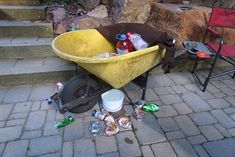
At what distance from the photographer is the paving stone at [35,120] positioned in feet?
7.47

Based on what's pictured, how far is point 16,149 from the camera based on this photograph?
202 cm

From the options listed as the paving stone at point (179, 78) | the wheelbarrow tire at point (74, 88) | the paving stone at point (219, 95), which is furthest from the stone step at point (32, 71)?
the paving stone at point (219, 95)

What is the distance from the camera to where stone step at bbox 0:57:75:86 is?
9.59 feet

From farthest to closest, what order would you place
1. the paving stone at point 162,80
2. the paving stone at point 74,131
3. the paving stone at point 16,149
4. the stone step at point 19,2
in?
1. the stone step at point 19,2
2. the paving stone at point 162,80
3. the paving stone at point 74,131
4. the paving stone at point 16,149

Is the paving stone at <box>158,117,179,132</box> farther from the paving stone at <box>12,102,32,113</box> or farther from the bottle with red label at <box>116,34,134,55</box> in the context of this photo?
the paving stone at <box>12,102,32,113</box>

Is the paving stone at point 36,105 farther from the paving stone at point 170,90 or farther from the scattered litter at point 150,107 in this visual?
the paving stone at point 170,90

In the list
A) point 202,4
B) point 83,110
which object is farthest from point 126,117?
point 202,4

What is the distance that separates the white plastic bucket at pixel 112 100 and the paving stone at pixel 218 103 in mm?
1312

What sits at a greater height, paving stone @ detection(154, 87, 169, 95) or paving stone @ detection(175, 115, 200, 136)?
paving stone @ detection(154, 87, 169, 95)

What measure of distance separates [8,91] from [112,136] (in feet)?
5.39

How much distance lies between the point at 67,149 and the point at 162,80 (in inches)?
74.5

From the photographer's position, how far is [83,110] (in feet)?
8.20

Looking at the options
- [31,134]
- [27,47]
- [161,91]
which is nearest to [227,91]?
[161,91]

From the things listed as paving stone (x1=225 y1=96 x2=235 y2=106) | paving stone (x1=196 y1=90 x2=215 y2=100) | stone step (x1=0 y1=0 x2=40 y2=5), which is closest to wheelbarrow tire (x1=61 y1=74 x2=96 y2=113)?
paving stone (x1=196 y1=90 x2=215 y2=100)
